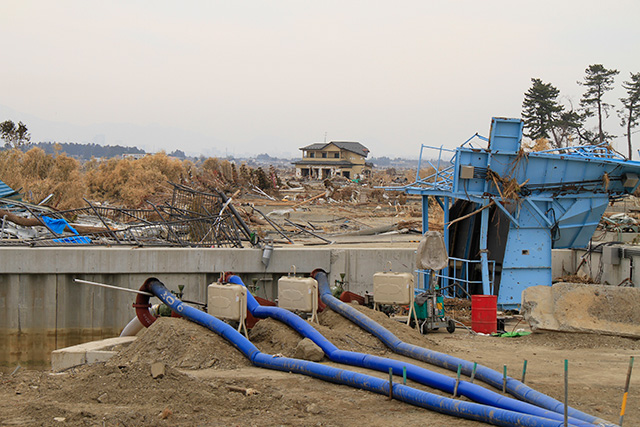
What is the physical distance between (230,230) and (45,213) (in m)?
6.00

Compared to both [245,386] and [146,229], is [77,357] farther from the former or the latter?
[146,229]

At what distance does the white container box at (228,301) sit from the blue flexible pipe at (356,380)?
0.49 meters

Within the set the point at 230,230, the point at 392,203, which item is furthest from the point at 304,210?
the point at 230,230

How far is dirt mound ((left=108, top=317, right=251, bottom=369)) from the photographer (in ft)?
34.4

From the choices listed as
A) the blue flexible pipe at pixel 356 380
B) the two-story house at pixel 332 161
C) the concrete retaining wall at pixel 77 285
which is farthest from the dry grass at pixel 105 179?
the two-story house at pixel 332 161

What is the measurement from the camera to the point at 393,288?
1427 cm

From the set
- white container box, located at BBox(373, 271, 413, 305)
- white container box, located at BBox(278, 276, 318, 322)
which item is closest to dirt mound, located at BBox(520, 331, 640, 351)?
white container box, located at BBox(373, 271, 413, 305)

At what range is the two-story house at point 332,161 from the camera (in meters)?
111

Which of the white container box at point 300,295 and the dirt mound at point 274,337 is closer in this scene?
the dirt mound at point 274,337

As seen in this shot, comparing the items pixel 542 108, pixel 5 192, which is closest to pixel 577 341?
pixel 5 192

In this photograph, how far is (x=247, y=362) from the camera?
421 inches

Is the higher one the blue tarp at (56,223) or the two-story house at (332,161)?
the two-story house at (332,161)

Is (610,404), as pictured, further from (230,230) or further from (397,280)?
(230,230)

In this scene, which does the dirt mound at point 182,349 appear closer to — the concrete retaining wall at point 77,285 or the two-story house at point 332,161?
the concrete retaining wall at point 77,285
